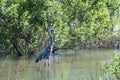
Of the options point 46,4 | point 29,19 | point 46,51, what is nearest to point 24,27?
point 29,19

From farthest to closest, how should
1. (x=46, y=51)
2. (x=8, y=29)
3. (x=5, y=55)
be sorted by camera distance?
(x=5, y=55) → (x=8, y=29) → (x=46, y=51)

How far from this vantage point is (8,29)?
57.8ft

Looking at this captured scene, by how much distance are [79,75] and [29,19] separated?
7185mm

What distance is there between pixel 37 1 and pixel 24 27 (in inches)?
54.9

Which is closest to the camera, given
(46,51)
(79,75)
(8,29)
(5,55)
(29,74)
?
(79,75)

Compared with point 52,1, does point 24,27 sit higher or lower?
lower

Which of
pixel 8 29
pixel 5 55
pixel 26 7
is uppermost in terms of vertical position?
pixel 26 7

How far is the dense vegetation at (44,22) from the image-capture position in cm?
1667

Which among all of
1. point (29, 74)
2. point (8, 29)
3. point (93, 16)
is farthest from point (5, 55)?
point (29, 74)

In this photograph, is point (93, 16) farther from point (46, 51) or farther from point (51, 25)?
point (46, 51)

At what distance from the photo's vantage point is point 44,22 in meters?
16.6

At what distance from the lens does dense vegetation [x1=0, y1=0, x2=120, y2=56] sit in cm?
1667

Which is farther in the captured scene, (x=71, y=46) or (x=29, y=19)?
(x=71, y=46)

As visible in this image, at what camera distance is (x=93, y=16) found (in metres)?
19.5
